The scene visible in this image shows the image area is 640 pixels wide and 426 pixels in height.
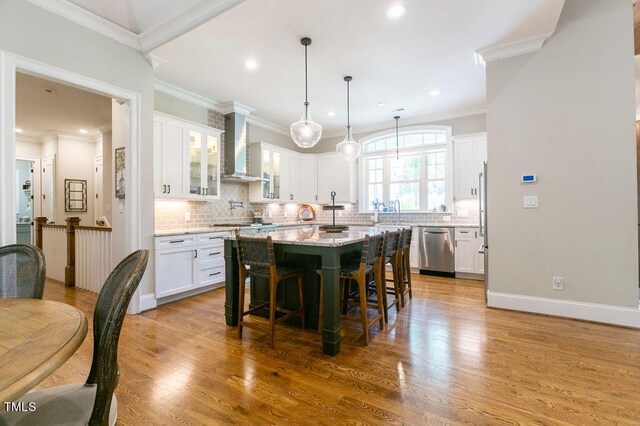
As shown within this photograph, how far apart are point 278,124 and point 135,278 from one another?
19.3ft

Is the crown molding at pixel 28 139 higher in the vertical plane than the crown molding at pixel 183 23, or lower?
lower

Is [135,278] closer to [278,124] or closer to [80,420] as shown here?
[80,420]

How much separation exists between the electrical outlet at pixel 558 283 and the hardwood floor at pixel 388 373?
34 cm

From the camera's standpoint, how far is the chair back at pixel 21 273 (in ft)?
4.89

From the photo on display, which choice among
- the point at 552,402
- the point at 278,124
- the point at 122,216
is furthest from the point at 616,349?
the point at 278,124

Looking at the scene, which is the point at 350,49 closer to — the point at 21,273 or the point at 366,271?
the point at 366,271

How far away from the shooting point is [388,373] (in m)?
2.11

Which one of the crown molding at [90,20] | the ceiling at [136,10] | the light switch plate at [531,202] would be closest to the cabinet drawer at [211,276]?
the crown molding at [90,20]

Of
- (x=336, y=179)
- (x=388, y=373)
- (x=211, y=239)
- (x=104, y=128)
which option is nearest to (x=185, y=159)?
(x=211, y=239)

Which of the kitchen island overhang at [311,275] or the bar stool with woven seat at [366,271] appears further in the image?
the bar stool with woven seat at [366,271]

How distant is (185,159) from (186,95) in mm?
1115

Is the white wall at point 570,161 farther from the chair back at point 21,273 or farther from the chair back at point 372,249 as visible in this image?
the chair back at point 21,273

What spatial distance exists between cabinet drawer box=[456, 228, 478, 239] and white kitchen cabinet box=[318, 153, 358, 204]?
2.33 m

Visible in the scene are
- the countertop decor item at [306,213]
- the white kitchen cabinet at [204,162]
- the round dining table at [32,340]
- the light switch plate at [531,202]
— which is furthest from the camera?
the countertop decor item at [306,213]
